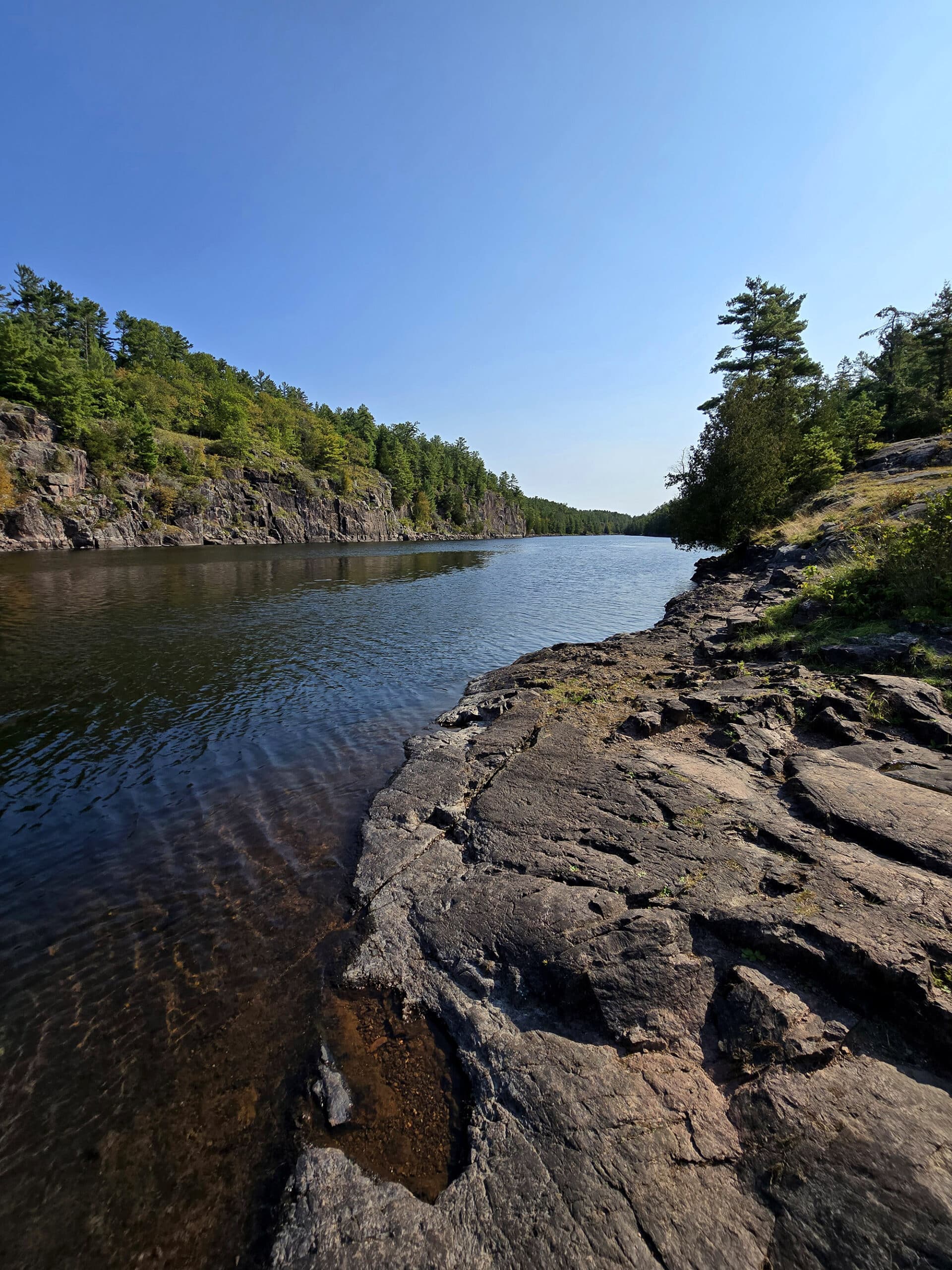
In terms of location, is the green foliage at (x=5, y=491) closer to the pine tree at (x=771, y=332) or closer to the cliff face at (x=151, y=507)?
the cliff face at (x=151, y=507)

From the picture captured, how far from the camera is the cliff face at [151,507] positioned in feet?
173

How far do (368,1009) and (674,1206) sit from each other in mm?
3008

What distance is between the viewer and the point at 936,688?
8.57 meters

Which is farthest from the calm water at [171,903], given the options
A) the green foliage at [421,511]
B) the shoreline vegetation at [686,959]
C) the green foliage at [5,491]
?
the green foliage at [421,511]

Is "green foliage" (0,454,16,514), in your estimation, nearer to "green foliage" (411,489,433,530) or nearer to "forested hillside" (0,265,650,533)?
"forested hillside" (0,265,650,533)

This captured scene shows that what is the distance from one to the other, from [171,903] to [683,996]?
6.31 meters

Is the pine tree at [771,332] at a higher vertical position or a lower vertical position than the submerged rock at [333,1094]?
higher

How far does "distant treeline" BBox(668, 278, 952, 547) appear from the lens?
106 feet

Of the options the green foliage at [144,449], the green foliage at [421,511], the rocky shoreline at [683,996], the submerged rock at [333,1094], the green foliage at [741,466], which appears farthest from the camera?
the green foliage at [421,511]

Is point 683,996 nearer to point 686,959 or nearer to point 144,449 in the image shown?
point 686,959

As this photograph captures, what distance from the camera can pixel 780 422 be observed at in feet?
112

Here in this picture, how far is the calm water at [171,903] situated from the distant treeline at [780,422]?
21.9 m

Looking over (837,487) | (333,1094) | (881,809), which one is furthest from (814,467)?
(333,1094)

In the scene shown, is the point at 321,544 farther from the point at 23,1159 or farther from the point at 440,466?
the point at 23,1159
